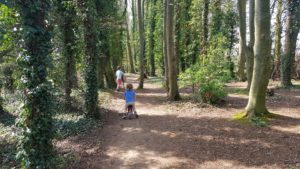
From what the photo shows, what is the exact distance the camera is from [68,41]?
456 inches

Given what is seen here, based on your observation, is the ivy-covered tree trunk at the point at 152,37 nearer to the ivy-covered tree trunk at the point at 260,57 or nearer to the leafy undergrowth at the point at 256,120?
the ivy-covered tree trunk at the point at 260,57

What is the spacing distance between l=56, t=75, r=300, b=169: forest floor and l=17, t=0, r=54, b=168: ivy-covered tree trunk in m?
1.22

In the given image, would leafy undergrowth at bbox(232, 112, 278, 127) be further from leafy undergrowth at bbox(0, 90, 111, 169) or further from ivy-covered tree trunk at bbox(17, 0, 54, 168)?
ivy-covered tree trunk at bbox(17, 0, 54, 168)

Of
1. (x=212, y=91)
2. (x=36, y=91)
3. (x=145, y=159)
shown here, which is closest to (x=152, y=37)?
(x=212, y=91)

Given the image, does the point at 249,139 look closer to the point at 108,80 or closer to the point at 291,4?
the point at 291,4

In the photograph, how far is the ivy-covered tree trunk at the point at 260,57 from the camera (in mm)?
8422

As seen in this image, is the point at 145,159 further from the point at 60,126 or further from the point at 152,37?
the point at 152,37

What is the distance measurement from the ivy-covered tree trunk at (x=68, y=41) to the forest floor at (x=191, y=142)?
2.57m

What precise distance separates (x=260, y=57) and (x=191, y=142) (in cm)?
344

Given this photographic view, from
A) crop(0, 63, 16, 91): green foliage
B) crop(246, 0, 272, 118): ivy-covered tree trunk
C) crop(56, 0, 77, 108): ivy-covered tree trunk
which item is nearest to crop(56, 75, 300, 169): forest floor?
crop(246, 0, 272, 118): ivy-covered tree trunk

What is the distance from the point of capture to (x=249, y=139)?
24.9 feet

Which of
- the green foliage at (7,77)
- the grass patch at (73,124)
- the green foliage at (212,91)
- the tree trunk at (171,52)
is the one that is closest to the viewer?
the grass patch at (73,124)

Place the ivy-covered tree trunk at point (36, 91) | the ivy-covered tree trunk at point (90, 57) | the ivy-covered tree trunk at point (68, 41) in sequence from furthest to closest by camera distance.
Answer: the ivy-covered tree trunk at point (68, 41)
the ivy-covered tree trunk at point (90, 57)
the ivy-covered tree trunk at point (36, 91)

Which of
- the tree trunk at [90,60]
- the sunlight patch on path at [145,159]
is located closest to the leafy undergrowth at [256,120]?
the sunlight patch on path at [145,159]
